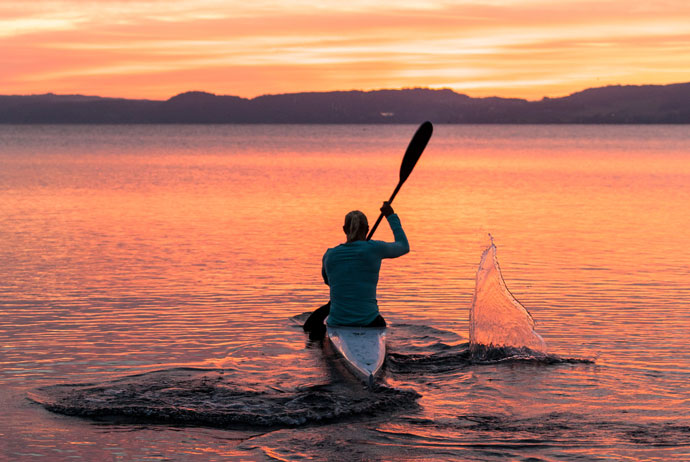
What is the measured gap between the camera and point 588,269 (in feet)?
65.8

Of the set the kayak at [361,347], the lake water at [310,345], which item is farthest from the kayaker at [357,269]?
the lake water at [310,345]

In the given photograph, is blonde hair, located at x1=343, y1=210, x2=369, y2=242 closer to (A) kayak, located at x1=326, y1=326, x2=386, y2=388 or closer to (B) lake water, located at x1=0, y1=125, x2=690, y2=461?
(A) kayak, located at x1=326, y1=326, x2=386, y2=388

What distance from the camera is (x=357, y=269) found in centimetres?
1184

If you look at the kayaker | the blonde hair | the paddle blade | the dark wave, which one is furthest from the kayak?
the paddle blade

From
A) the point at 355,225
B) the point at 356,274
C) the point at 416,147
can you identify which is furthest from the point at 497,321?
the point at 416,147

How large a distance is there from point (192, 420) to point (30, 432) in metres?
1.62

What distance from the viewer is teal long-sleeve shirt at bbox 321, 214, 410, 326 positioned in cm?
1180

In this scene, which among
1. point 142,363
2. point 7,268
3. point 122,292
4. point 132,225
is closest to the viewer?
point 142,363

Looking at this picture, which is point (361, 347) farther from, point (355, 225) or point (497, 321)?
point (497, 321)

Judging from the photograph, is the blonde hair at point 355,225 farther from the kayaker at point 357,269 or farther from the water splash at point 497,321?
the water splash at point 497,321

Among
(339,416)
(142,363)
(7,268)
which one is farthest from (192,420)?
(7,268)

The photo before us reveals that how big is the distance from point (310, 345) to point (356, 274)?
1.98 meters

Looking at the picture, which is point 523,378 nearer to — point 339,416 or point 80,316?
point 339,416

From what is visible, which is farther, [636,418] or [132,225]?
[132,225]
